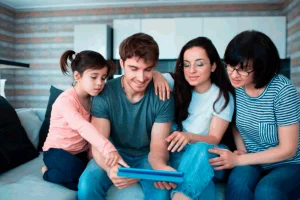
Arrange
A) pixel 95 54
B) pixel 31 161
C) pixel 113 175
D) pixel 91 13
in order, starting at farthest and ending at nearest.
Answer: pixel 91 13 < pixel 31 161 < pixel 95 54 < pixel 113 175

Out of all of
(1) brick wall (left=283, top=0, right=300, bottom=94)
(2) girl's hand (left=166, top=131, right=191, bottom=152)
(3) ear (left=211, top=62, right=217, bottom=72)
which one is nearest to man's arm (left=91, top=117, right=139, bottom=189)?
(2) girl's hand (left=166, top=131, right=191, bottom=152)

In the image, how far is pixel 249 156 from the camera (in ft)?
4.00

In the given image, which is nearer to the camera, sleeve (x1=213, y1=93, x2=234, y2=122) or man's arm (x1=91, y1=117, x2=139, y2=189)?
man's arm (x1=91, y1=117, x2=139, y2=189)

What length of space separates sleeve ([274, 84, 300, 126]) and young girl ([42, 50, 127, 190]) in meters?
0.79

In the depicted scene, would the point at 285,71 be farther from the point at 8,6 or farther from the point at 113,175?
the point at 8,6

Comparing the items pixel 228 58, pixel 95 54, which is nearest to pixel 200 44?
pixel 228 58

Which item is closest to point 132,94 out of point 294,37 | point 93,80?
point 93,80

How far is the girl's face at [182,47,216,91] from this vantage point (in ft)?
4.54

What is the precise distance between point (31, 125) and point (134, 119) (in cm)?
88

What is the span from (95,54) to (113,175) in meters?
0.67

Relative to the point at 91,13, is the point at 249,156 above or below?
below

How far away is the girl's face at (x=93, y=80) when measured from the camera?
1435 mm

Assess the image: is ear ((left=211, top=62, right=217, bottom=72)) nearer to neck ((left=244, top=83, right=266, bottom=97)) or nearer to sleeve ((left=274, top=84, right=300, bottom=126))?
neck ((left=244, top=83, right=266, bottom=97))

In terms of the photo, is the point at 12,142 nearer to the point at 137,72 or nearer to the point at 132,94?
the point at 132,94
